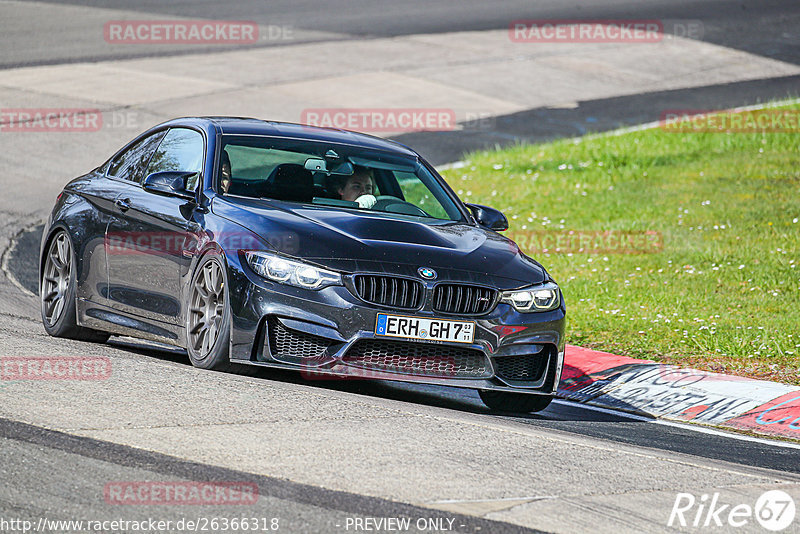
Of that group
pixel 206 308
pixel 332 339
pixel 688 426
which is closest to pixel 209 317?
pixel 206 308

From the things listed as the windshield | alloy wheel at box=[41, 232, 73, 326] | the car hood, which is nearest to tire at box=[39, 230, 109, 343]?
alloy wheel at box=[41, 232, 73, 326]

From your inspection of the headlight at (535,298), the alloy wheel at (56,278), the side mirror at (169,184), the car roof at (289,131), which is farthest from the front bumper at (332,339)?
the alloy wheel at (56,278)

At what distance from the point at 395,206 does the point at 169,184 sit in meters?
1.49

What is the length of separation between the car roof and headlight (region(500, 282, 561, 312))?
177 cm

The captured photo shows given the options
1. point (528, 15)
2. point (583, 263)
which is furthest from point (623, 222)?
point (528, 15)

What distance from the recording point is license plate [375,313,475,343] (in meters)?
7.01

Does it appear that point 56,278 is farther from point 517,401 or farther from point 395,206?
point 517,401

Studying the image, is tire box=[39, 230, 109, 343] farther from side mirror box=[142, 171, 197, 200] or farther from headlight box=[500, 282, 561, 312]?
headlight box=[500, 282, 561, 312]

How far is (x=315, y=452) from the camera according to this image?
221 inches

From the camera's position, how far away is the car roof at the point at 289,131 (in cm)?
848

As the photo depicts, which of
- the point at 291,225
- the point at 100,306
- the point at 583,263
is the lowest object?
the point at 583,263

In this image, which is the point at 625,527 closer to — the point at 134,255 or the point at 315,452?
the point at 315,452

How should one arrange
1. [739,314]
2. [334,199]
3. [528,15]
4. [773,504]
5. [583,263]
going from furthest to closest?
[528,15] < [583,263] < [739,314] < [334,199] < [773,504]

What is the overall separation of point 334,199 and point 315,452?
2793mm
